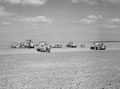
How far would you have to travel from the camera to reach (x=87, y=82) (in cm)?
989

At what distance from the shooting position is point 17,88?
29.0 feet

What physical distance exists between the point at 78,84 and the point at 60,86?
42.1 inches

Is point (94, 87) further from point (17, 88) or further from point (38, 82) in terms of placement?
point (17, 88)

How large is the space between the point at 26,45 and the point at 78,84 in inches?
2061

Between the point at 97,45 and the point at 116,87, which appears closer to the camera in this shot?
the point at 116,87

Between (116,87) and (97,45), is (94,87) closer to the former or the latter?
(116,87)

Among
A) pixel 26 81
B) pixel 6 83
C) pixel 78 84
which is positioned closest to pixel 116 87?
pixel 78 84

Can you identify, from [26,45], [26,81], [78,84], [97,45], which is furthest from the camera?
[26,45]

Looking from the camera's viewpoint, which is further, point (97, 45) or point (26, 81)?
point (97, 45)

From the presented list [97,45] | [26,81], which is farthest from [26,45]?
[26,81]

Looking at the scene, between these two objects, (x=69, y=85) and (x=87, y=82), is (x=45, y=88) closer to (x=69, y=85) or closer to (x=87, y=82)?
(x=69, y=85)

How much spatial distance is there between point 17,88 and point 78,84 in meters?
3.30

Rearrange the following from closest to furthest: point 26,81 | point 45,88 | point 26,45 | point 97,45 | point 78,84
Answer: point 45,88 → point 78,84 → point 26,81 → point 97,45 → point 26,45

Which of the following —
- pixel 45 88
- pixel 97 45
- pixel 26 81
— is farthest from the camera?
pixel 97 45
